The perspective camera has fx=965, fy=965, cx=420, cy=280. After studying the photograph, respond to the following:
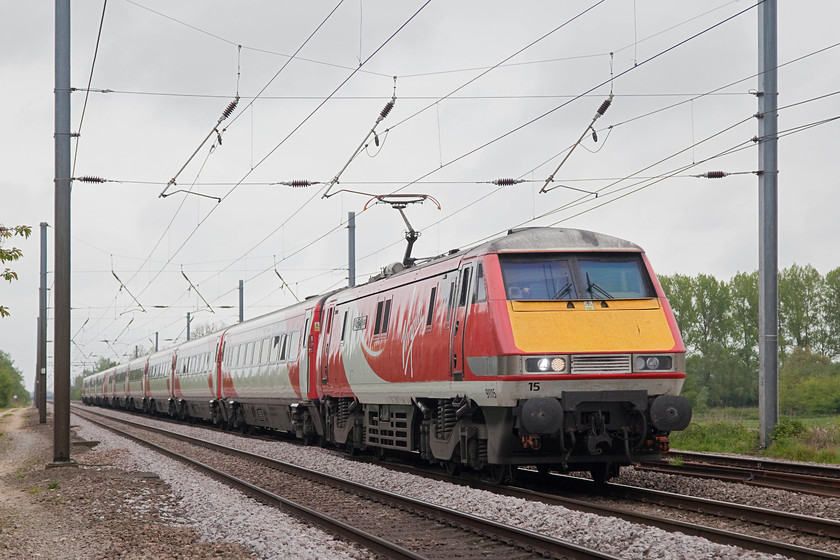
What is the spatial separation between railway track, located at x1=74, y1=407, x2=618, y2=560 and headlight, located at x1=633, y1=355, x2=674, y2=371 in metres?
3.14

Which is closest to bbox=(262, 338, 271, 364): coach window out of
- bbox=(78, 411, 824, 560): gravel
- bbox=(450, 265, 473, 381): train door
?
bbox=(78, 411, 824, 560): gravel

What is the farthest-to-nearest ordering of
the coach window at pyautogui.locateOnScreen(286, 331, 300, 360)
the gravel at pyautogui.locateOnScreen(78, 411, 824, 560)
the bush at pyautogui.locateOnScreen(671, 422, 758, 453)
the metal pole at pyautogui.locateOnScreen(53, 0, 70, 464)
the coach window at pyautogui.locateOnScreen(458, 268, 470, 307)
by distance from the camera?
the coach window at pyautogui.locateOnScreen(286, 331, 300, 360) < the bush at pyautogui.locateOnScreen(671, 422, 758, 453) < the metal pole at pyautogui.locateOnScreen(53, 0, 70, 464) < the coach window at pyautogui.locateOnScreen(458, 268, 470, 307) < the gravel at pyautogui.locateOnScreen(78, 411, 824, 560)

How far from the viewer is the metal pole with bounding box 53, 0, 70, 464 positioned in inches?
714

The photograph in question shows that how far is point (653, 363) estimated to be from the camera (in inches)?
478

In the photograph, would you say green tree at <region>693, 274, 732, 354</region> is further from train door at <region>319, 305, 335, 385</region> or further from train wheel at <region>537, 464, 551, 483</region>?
train wheel at <region>537, 464, 551, 483</region>

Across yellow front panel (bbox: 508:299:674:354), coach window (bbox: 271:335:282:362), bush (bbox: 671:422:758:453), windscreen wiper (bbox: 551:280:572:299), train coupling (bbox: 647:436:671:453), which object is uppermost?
windscreen wiper (bbox: 551:280:572:299)

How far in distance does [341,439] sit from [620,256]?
8.68 m

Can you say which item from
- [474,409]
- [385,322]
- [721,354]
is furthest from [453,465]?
[721,354]

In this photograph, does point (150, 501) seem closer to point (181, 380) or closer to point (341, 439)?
point (341, 439)

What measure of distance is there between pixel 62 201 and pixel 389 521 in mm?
10470

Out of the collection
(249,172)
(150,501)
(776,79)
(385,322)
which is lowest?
(150,501)

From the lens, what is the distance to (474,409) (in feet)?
42.6

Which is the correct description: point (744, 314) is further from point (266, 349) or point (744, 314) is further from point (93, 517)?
point (93, 517)

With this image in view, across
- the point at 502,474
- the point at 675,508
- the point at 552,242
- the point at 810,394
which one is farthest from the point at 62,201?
the point at 810,394
